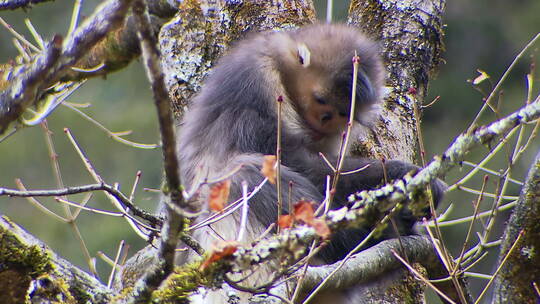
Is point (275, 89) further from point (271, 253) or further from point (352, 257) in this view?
point (271, 253)

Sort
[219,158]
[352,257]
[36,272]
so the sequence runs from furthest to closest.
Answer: [219,158]
[352,257]
[36,272]

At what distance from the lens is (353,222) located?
7.16 feet

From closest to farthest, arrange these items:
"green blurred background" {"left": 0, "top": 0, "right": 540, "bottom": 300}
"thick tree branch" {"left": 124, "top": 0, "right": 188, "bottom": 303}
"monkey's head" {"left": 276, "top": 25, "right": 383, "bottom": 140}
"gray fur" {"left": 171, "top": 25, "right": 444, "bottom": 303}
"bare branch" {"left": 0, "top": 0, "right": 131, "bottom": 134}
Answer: "thick tree branch" {"left": 124, "top": 0, "right": 188, "bottom": 303} → "bare branch" {"left": 0, "top": 0, "right": 131, "bottom": 134} → "gray fur" {"left": 171, "top": 25, "right": 444, "bottom": 303} → "monkey's head" {"left": 276, "top": 25, "right": 383, "bottom": 140} → "green blurred background" {"left": 0, "top": 0, "right": 540, "bottom": 300}

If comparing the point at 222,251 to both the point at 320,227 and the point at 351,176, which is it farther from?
the point at 351,176

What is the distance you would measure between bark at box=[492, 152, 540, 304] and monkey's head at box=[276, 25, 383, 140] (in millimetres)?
1592

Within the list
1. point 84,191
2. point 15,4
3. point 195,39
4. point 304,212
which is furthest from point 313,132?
point 84,191

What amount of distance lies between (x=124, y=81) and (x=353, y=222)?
14040 millimetres

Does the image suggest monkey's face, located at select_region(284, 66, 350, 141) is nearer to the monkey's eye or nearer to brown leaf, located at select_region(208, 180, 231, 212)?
the monkey's eye

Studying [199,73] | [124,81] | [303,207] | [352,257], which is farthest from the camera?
[124,81]

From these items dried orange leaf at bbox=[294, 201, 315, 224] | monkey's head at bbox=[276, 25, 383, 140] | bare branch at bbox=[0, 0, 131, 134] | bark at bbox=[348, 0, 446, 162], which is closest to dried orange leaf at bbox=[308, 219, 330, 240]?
dried orange leaf at bbox=[294, 201, 315, 224]

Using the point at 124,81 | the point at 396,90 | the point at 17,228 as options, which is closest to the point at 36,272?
the point at 17,228

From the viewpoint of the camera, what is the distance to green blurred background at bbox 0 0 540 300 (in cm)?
1270

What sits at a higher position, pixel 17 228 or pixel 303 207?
pixel 303 207

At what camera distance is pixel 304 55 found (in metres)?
4.31
